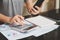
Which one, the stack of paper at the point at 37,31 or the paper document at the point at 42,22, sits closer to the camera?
the stack of paper at the point at 37,31

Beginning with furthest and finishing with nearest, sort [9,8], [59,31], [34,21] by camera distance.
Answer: [9,8]
[34,21]
[59,31]

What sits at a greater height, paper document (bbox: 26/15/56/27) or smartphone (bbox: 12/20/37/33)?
paper document (bbox: 26/15/56/27)

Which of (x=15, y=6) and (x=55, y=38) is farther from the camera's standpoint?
(x=15, y=6)

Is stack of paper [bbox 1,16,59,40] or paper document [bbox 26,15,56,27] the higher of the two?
paper document [bbox 26,15,56,27]

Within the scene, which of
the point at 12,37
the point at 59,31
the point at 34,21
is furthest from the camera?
the point at 34,21

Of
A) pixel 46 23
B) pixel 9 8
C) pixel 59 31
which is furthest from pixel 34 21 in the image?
pixel 9 8

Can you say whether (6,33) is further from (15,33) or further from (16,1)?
(16,1)

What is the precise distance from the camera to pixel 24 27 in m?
0.95

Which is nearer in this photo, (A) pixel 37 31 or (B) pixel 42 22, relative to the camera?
(A) pixel 37 31

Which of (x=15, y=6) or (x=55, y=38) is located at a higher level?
(x=15, y=6)

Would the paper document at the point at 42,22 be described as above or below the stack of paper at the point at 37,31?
above

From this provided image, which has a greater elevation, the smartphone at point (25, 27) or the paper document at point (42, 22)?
the paper document at point (42, 22)

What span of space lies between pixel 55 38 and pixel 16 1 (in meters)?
0.80

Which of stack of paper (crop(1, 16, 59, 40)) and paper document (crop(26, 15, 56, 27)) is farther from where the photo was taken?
paper document (crop(26, 15, 56, 27))
